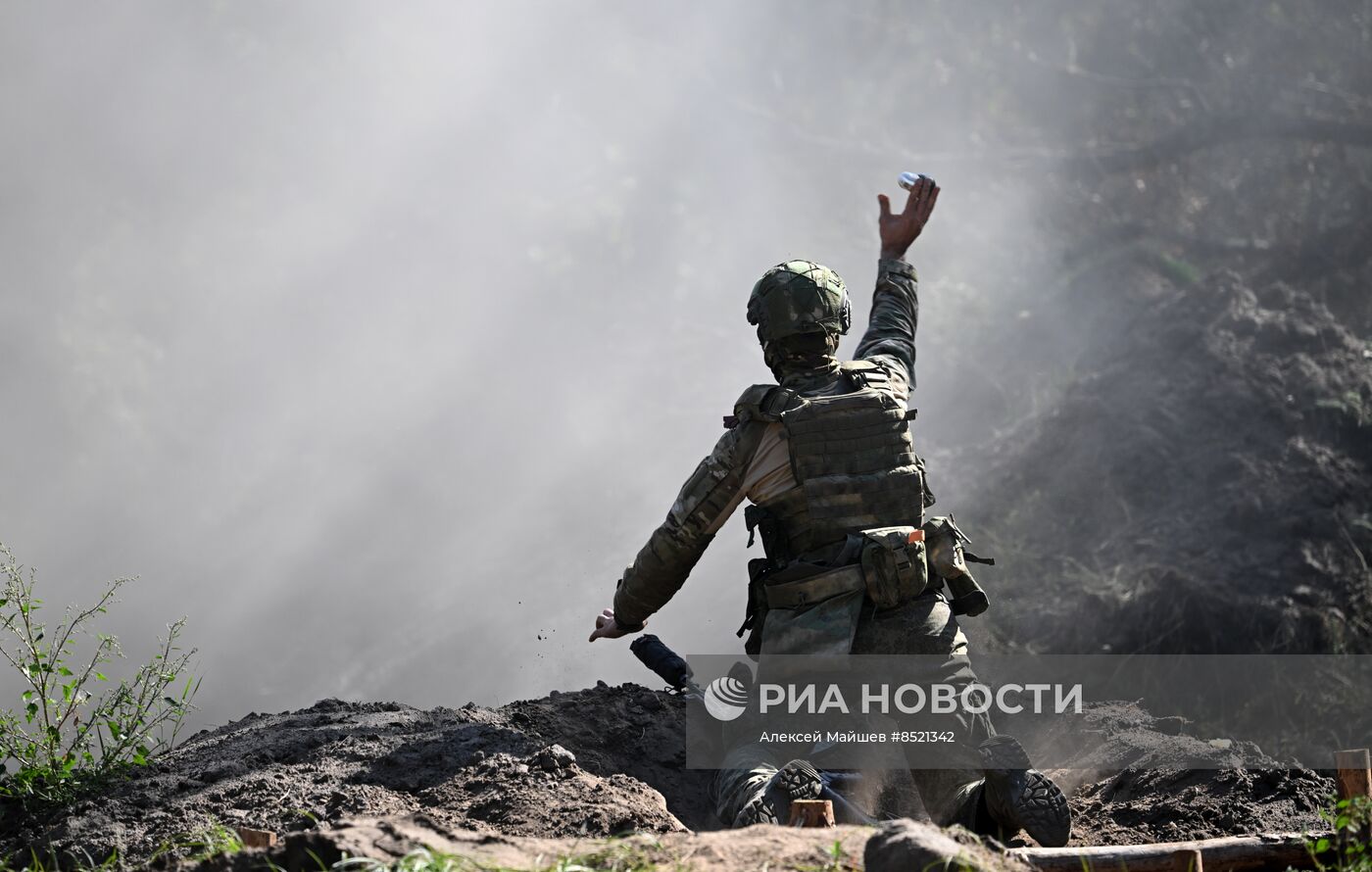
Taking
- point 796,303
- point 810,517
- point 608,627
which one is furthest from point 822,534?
point 608,627

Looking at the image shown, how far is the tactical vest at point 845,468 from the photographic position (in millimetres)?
5309

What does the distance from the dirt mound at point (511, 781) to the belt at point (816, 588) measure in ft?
2.77

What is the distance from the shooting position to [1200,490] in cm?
1159

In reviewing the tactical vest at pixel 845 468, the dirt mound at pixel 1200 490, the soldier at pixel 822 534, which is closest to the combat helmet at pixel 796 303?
the soldier at pixel 822 534

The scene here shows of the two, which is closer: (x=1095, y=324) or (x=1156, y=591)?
(x=1156, y=591)

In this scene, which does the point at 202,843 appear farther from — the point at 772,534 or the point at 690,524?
the point at 772,534

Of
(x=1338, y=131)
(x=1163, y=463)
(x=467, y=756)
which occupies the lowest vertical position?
(x=467, y=756)

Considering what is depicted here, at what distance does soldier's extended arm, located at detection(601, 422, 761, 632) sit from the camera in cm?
552

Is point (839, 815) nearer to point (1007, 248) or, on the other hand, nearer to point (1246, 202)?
point (1007, 248)

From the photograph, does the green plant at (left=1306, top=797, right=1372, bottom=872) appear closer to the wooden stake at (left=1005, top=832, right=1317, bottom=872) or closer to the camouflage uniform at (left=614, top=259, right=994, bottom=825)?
the wooden stake at (left=1005, top=832, right=1317, bottom=872)

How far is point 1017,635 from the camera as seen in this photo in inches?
433

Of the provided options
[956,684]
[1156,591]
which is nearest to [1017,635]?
[1156,591]

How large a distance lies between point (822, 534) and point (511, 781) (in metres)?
1.43

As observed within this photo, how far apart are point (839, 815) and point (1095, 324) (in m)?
9.76
